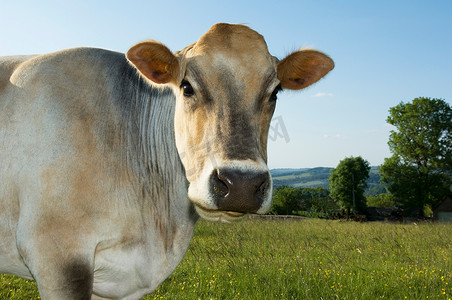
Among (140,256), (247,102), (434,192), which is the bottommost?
(434,192)

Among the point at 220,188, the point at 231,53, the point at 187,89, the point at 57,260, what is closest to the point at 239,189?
the point at 220,188

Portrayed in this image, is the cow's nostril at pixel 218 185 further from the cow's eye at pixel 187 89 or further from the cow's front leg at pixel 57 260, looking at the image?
the cow's front leg at pixel 57 260

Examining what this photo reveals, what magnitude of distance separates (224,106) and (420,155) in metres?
45.7

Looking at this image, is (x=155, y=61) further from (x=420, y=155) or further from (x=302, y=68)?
(x=420, y=155)

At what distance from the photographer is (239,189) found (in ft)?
8.10

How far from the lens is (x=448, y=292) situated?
573cm

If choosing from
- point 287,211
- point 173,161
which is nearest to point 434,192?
point 287,211

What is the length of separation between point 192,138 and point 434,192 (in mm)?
46522

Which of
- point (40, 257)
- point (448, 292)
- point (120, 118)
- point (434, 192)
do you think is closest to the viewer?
point (40, 257)

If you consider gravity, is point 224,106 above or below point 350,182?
above

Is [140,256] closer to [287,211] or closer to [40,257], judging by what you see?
[40,257]

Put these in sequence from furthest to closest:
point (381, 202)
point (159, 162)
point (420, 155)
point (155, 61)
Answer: point (381, 202)
point (420, 155)
point (159, 162)
point (155, 61)

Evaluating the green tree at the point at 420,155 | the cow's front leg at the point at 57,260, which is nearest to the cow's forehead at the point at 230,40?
the cow's front leg at the point at 57,260

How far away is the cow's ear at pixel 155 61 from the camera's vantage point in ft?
10.5
